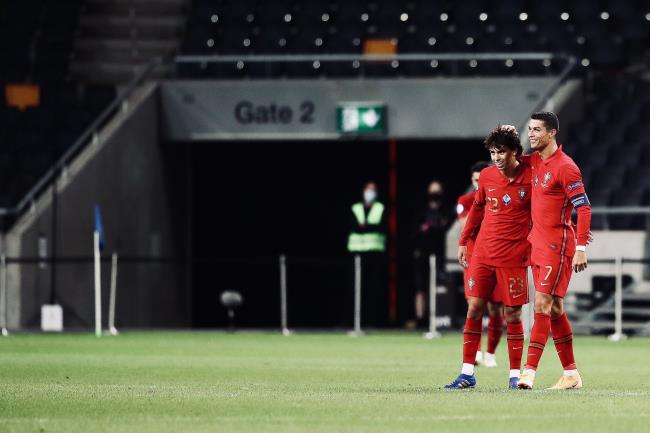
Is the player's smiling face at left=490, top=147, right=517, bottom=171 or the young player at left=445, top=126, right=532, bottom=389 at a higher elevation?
the player's smiling face at left=490, top=147, right=517, bottom=171

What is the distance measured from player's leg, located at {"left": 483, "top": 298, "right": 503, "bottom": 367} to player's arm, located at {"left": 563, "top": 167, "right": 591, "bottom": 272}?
2255 millimetres

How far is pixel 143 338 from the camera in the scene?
67.1 feet

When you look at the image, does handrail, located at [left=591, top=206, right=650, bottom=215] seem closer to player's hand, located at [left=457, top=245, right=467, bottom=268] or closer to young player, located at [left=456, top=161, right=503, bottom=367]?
young player, located at [left=456, top=161, right=503, bottom=367]

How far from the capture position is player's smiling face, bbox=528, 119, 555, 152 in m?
10.6

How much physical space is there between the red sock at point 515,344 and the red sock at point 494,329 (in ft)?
5.82

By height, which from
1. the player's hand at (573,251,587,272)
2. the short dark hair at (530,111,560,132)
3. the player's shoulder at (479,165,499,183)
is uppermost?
the short dark hair at (530,111,560,132)

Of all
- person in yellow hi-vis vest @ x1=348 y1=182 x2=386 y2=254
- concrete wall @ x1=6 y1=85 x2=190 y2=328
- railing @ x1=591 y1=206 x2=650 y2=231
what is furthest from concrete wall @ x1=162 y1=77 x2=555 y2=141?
person in yellow hi-vis vest @ x1=348 y1=182 x2=386 y2=254

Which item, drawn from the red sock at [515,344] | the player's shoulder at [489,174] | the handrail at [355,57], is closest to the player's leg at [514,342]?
the red sock at [515,344]

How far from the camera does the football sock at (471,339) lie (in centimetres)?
1095

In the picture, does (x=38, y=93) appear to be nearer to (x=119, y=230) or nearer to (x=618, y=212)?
(x=119, y=230)

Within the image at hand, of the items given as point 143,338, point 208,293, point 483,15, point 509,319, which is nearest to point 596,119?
point 483,15

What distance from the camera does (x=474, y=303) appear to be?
11133 millimetres

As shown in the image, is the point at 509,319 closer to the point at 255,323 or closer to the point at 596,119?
the point at 596,119

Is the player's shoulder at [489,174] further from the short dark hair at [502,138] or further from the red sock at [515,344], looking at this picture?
the red sock at [515,344]
